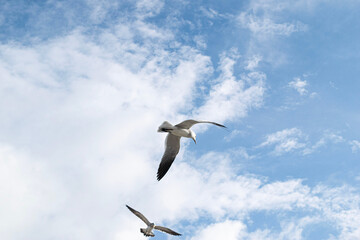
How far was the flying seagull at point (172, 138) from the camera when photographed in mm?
18859

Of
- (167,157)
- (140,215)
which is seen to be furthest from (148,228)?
(167,157)

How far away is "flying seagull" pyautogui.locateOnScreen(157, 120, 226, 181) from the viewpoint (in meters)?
18.9

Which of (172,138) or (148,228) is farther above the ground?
(172,138)

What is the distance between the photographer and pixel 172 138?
66.8 ft

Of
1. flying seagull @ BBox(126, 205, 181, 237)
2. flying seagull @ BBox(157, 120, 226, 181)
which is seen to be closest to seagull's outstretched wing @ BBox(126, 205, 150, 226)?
flying seagull @ BBox(126, 205, 181, 237)

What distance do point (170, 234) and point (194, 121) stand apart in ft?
23.2

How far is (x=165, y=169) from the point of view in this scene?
20828 millimetres

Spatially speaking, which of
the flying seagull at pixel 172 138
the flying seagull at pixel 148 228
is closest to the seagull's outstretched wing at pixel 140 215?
the flying seagull at pixel 148 228

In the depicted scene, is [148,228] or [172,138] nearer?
[172,138]

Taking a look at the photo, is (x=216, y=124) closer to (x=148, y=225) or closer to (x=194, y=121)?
(x=194, y=121)

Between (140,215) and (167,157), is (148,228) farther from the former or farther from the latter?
(167,157)

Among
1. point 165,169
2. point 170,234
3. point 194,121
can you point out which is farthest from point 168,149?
point 170,234

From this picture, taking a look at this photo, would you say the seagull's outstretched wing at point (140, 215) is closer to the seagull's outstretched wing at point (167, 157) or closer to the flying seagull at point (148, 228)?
the flying seagull at point (148, 228)

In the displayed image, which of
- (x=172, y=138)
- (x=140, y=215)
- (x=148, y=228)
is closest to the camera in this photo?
(x=172, y=138)
